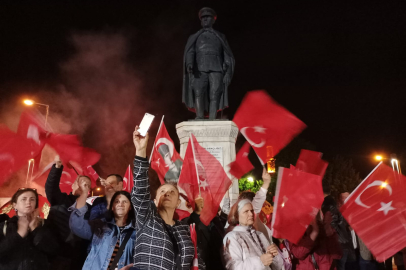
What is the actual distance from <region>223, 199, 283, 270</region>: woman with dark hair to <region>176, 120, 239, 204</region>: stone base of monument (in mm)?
4807

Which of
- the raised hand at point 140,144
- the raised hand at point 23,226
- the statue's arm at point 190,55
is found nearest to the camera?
the raised hand at point 140,144

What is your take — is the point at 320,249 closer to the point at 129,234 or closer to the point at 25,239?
the point at 129,234

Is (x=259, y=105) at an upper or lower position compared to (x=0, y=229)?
upper

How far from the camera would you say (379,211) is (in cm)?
479

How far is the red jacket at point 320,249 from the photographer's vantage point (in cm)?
506

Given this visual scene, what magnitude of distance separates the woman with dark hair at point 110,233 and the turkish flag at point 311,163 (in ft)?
12.8

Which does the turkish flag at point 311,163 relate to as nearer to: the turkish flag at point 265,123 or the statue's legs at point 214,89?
the turkish flag at point 265,123

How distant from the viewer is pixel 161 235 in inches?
131

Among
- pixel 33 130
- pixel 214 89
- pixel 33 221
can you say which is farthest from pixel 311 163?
pixel 33 221

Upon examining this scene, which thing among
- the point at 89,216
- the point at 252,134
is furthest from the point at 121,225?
the point at 252,134

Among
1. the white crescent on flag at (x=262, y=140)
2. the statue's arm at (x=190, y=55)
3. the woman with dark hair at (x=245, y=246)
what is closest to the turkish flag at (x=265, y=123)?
the white crescent on flag at (x=262, y=140)

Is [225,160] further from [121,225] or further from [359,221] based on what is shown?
[121,225]

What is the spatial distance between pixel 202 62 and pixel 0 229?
7482 mm

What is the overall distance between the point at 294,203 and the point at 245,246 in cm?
128
